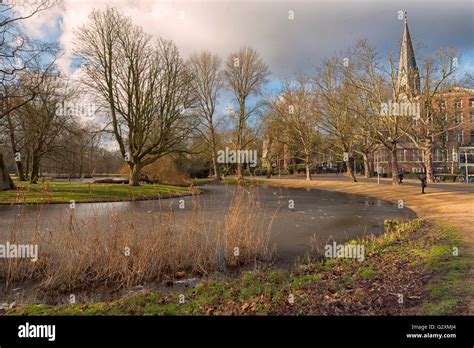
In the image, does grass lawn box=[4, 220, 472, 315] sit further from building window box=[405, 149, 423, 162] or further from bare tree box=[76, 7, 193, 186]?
building window box=[405, 149, 423, 162]

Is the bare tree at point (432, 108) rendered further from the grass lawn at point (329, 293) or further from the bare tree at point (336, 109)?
the grass lawn at point (329, 293)

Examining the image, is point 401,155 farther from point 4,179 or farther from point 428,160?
point 4,179

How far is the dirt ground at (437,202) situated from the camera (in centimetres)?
875

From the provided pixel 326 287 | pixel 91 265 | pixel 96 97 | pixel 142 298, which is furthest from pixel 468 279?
pixel 96 97

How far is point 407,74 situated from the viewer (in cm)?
2769

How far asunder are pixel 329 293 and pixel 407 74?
3014 centimetres

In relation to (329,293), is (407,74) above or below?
above

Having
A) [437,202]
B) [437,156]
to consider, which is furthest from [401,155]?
[437,202]

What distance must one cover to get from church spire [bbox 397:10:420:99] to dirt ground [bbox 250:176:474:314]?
9742 millimetres

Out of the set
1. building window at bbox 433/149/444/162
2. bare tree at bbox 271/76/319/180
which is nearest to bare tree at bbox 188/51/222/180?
bare tree at bbox 271/76/319/180

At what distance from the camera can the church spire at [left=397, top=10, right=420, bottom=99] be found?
2775cm

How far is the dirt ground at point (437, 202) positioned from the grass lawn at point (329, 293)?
1.43ft

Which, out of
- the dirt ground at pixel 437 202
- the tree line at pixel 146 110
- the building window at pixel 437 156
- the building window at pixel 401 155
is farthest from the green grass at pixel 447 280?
the building window at pixel 401 155
